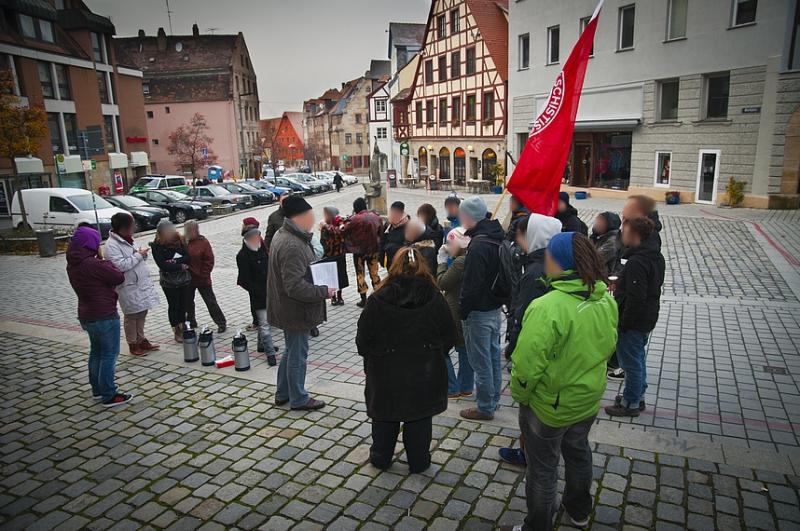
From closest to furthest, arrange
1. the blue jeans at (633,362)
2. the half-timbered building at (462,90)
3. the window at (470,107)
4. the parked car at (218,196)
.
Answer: the blue jeans at (633,362) < the parked car at (218,196) < the half-timbered building at (462,90) < the window at (470,107)

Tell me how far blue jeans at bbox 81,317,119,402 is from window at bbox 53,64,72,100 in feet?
120

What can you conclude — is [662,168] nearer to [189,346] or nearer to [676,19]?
[676,19]

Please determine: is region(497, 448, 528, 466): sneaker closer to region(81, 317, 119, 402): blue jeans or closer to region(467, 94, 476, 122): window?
region(81, 317, 119, 402): blue jeans

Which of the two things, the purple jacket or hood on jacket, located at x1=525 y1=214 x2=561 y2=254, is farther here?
the purple jacket

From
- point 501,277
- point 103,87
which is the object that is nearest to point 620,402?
point 501,277

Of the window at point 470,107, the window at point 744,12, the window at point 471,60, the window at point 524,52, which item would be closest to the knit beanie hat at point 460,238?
the window at point 744,12

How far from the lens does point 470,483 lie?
437 cm

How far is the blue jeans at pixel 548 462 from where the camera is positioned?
347 cm

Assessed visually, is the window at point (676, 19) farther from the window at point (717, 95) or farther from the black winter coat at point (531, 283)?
the black winter coat at point (531, 283)

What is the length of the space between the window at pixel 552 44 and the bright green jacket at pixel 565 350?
28.3 meters

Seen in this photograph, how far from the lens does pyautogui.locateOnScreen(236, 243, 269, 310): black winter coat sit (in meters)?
7.62

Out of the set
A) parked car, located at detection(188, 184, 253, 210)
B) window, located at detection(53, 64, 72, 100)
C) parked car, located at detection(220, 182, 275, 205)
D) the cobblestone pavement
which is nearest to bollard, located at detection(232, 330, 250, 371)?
the cobblestone pavement

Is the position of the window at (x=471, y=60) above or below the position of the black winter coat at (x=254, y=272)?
above

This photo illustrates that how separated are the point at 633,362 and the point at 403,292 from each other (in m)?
2.61
